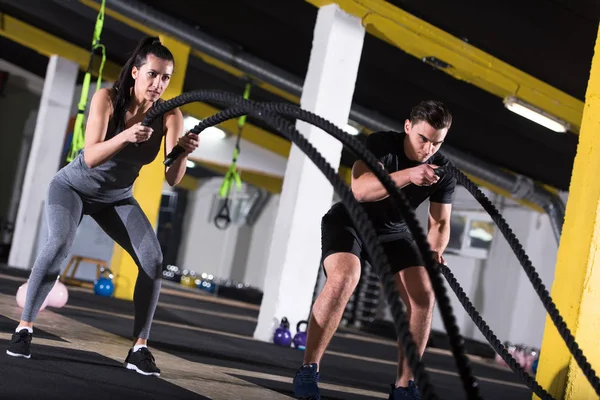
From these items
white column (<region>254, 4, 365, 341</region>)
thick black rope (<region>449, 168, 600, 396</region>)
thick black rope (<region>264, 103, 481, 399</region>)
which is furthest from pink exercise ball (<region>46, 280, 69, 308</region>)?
thick black rope (<region>264, 103, 481, 399</region>)

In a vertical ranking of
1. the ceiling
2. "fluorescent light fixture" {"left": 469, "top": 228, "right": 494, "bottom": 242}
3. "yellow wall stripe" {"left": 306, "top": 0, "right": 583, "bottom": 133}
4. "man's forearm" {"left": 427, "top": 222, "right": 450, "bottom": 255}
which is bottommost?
"man's forearm" {"left": 427, "top": 222, "right": 450, "bottom": 255}

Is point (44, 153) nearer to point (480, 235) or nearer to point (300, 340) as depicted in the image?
point (300, 340)

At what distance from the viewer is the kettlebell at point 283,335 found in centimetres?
666

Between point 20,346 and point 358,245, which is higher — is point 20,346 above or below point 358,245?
below

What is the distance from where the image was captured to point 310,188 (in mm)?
6844

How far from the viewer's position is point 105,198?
3.30m

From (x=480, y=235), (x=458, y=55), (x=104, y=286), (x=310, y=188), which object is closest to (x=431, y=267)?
(x=310, y=188)

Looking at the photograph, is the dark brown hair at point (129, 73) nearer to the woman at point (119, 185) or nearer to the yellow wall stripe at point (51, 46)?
the woman at point (119, 185)

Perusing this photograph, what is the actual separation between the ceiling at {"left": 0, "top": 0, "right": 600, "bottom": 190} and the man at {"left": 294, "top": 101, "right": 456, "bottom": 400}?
3416 millimetres

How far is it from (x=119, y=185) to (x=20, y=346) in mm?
686

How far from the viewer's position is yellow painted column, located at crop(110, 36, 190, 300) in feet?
29.9

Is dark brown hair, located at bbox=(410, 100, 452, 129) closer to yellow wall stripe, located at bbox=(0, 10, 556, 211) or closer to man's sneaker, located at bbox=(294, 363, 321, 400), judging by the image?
man's sneaker, located at bbox=(294, 363, 321, 400)

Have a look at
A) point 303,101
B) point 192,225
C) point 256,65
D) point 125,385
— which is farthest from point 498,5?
point 192,225

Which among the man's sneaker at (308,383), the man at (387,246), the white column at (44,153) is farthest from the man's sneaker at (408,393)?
the white column at (44,153)
